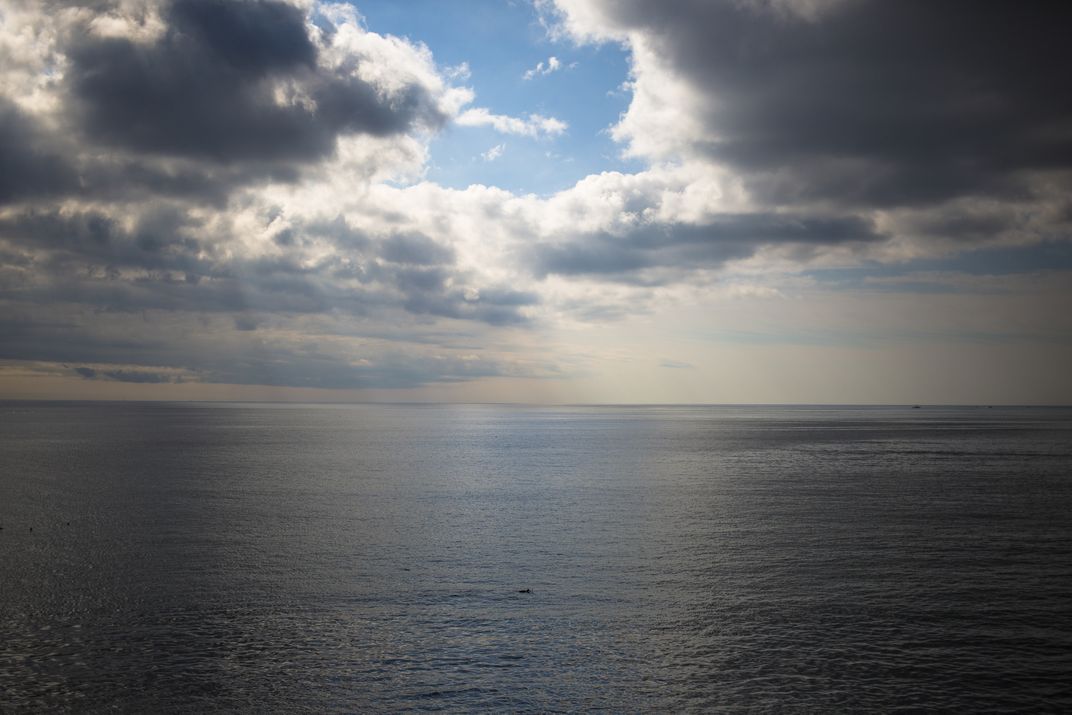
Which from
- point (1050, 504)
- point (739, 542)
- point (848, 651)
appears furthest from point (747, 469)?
point (848, 651)

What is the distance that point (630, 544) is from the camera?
147 ft

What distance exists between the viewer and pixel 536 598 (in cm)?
3284

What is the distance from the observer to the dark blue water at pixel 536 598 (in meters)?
23.1

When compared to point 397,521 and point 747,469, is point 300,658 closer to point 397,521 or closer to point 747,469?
point 397,521

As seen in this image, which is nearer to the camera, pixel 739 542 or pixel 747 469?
pixel 739 542

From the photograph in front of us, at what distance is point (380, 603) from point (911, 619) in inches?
862

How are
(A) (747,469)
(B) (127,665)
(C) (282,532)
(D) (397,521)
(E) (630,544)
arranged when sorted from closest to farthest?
(B) (127,665), (E) (630,544), (C) (282,532), (D) (397,521), (A) (747,469)

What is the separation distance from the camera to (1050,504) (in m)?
59.4

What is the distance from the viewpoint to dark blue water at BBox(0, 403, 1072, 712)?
910 inches

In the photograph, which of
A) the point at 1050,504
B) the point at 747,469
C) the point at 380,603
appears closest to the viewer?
the point at 380,603

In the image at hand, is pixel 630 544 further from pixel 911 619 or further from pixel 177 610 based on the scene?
pixel 177 610

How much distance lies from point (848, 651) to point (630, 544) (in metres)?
19.7

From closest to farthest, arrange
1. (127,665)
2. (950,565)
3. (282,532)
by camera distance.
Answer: (127,665) < (950,565) < (282,532)

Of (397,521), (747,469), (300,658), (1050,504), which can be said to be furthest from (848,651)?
(747,469)
